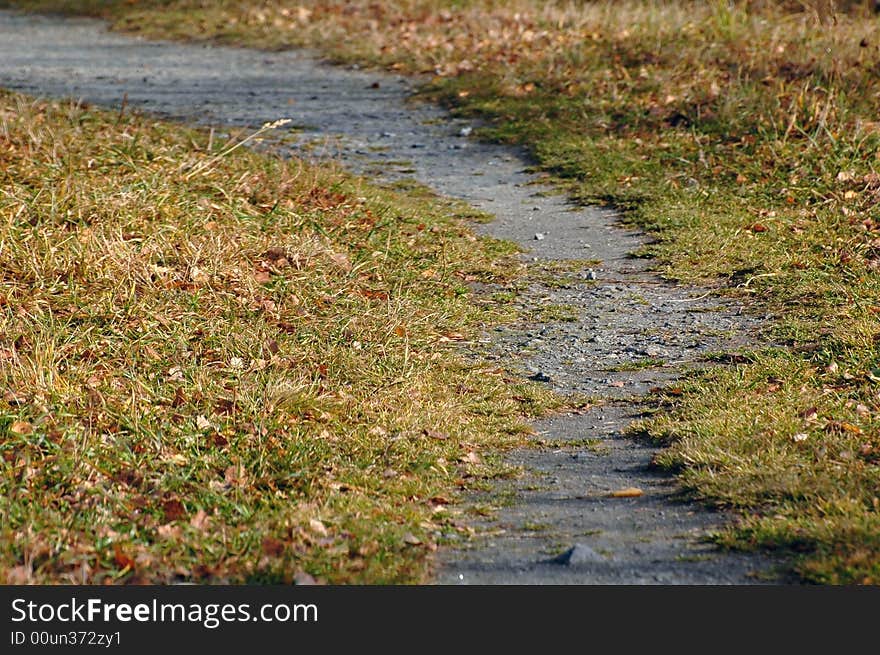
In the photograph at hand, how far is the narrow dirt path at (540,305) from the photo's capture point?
4.05m

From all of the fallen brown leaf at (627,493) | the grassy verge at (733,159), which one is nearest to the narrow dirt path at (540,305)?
the fallen brown leaf at (627,493)

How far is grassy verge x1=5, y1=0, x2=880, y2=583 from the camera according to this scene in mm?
4504

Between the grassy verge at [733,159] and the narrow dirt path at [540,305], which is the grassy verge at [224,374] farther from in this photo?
the grassy verge at [733,159]

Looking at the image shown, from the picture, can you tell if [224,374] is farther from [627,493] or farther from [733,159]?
[733,159]

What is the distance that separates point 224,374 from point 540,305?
2248 mm

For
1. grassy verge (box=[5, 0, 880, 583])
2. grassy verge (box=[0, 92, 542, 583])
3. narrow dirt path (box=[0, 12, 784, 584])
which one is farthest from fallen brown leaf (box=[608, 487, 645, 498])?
grassy verge (box=[0, 92, 542, 583])

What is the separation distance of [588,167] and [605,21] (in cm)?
474

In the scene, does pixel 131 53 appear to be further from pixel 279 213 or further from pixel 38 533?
pixel 38 533

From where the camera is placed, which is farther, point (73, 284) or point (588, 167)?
point (588, 167)

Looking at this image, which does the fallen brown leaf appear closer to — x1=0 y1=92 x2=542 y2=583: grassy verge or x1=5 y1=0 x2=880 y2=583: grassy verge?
x1=5 y1=0 x2=880 y2=583: grassy verge

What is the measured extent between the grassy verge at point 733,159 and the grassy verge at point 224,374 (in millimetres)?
1171

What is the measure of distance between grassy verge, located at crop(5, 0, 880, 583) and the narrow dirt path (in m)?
0.25

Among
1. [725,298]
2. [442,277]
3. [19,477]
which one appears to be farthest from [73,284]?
[725,298]

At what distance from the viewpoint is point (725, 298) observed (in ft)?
22.4
